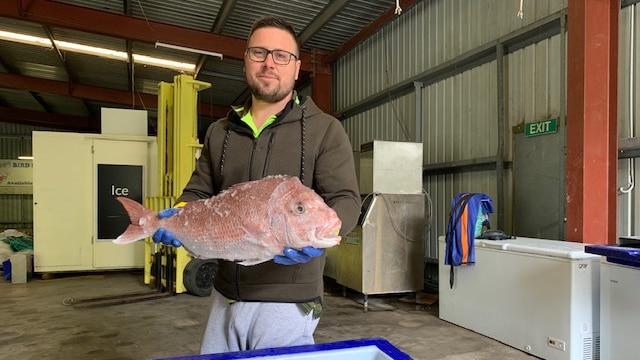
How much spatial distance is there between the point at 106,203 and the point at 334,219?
611 cm

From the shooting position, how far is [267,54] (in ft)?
4.27

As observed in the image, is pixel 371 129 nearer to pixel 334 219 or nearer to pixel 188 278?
pixel 188 278

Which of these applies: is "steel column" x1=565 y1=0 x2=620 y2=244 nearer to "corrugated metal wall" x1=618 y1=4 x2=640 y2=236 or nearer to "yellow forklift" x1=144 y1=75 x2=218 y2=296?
"corrugated metal wall" x1=618 y1=4 x2=640 y2=236

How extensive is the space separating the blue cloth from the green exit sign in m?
0.82

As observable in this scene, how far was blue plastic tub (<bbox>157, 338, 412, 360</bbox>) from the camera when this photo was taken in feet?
3.51

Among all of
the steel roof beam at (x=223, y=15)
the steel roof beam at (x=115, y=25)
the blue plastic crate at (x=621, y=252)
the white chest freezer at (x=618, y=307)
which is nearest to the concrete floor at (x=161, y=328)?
the white chest freezer at (x=618, y=307)

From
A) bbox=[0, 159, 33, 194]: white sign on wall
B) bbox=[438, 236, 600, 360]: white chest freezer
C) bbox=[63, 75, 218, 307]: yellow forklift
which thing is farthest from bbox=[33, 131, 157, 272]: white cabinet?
bbox=[0, 159, 33, 194]: white sign on wall

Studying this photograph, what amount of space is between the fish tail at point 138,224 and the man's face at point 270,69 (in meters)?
0.48

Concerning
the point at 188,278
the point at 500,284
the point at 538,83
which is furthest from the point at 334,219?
the point at 188,278

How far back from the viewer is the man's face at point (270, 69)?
51.2 inches

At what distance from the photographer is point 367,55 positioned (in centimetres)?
693

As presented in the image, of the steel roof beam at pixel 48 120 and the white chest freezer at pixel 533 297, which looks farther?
the steel roof beam at pixel 48 120

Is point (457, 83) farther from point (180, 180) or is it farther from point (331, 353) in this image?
point (331, 353)

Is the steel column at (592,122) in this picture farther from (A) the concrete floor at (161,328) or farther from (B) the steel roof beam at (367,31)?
(B) the steel roof beam at (367,31)
